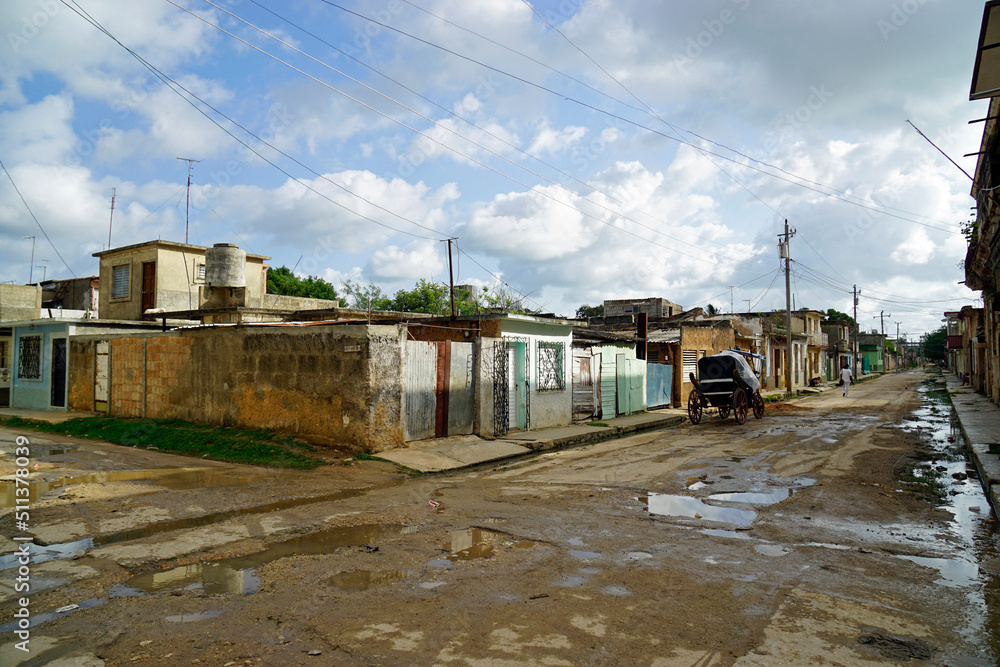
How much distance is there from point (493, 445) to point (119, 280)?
22327 mm

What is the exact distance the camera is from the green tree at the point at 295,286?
47281mm

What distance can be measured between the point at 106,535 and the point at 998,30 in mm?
10905

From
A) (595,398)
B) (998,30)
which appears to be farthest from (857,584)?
(595,398)

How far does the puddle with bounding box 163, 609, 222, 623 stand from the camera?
4270 mm

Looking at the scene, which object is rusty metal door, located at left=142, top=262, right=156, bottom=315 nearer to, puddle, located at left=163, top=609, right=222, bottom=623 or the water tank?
the water tank

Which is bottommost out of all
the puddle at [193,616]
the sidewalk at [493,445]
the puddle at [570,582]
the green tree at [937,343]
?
the sidewalk at [493,445]

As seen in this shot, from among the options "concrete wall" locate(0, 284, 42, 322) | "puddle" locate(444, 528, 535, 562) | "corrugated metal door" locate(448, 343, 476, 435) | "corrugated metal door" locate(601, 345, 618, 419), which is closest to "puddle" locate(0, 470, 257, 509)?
"puddle" locate(444, 528, 535, 562)

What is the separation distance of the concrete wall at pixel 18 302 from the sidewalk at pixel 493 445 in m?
22.3

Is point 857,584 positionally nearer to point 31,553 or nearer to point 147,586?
point 147,586

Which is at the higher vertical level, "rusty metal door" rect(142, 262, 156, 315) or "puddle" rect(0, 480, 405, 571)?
"rusty metal door" rect(142, 262, 156, 315)

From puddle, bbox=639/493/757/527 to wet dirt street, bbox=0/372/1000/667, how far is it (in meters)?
0.05

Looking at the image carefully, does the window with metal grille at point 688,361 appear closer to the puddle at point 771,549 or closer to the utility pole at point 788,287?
the utility pole at point 788,287

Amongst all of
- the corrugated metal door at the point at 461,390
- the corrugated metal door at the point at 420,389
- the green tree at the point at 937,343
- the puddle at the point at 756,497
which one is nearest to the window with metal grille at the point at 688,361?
the corrugated metal door at the point at 461,390

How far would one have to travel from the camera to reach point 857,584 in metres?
5.05
